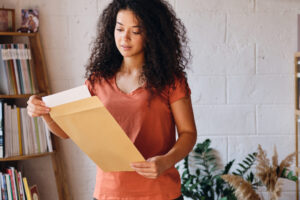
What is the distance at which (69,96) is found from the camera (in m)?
1.08

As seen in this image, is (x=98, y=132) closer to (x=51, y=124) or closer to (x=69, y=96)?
(x=69, y=96)

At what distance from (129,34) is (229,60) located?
1.15 metres

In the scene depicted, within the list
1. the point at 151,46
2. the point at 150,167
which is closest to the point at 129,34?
the point at 151,46

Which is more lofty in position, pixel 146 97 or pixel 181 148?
pixel 146 97

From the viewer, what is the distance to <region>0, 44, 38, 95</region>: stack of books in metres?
2.19

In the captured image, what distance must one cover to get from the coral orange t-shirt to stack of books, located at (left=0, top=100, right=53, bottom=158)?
1063 mm

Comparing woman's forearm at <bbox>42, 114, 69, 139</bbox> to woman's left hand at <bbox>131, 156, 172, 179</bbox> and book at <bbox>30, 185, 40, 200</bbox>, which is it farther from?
book at <bbox>30, 185, 40, 200</bbox>

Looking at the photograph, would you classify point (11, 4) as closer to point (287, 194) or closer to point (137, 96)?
point (137, 96)

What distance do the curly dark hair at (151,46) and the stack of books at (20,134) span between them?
95 centimetres

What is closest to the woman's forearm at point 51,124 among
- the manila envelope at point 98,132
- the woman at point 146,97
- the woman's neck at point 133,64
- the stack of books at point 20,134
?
the woman at point 146,97

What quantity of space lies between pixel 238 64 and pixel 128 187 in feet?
4.27

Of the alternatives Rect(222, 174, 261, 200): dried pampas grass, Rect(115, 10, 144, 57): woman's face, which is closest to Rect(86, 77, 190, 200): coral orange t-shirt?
Rect(115, 10, 144, 57): woman's face

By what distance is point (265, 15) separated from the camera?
2266mm

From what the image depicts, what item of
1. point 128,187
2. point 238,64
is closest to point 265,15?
point 238,64
